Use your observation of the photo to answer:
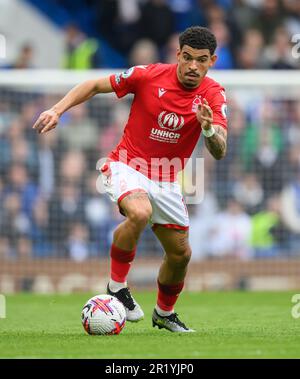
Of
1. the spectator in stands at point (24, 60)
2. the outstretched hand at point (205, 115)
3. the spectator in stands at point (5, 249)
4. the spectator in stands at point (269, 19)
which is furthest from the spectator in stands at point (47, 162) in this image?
the outstretched hand at point (205, 115)

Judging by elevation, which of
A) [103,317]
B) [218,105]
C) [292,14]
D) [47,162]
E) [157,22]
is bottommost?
[103,317]

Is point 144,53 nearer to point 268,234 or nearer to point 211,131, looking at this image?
point 268,234

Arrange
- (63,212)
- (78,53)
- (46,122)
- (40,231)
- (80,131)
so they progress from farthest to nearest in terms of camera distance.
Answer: (78,53), (80,131), (63,212), (40,231), (46,122)

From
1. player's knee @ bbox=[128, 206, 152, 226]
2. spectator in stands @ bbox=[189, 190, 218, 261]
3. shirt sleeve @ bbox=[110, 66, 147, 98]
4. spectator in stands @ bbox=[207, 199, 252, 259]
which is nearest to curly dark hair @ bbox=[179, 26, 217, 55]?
shirt sleeve @ bbox=[110, 66, 147, 98]

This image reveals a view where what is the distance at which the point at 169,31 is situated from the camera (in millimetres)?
20188

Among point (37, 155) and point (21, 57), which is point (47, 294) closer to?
point (37, 155)

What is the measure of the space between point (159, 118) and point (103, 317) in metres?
1.77

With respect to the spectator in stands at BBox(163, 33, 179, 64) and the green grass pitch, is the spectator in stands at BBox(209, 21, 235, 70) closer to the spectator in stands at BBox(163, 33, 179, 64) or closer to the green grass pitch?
the spectator in stands at BBox(163, 33, 179, 64)

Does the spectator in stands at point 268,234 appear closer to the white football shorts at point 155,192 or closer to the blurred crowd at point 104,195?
the blurred crowd at point 104,195

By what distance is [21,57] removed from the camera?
18703 mm

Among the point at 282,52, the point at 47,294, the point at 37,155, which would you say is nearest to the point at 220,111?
the point at 47,294

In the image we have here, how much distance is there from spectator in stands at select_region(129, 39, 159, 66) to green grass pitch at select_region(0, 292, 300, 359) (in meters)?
6.21

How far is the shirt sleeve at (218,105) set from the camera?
9133 millimetres

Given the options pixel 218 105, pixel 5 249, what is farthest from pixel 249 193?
pixel 218 105
